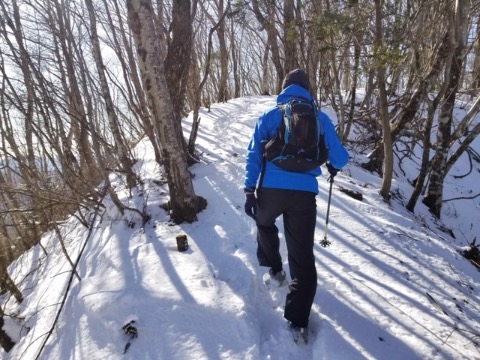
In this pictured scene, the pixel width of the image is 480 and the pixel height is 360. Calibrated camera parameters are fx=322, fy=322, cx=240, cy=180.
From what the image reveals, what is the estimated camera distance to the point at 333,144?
242 centimetres

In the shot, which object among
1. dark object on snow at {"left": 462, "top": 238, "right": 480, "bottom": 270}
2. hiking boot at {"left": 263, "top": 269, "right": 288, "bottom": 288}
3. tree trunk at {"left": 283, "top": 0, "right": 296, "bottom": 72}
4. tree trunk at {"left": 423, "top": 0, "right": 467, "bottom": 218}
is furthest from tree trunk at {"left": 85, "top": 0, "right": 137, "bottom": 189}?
tree trunk at {"left": 423, "top": 0, "right": 467, "bottom": 218}

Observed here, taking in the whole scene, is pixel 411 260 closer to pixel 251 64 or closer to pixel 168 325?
pixel 168 325

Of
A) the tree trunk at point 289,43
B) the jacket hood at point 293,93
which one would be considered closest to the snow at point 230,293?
the jacket hood at point 293,93

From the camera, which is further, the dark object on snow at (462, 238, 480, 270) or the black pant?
the dark object on snow at (462, 238, 480, 270)

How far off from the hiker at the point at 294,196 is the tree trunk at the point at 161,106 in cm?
153

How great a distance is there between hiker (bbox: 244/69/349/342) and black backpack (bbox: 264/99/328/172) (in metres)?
0.07

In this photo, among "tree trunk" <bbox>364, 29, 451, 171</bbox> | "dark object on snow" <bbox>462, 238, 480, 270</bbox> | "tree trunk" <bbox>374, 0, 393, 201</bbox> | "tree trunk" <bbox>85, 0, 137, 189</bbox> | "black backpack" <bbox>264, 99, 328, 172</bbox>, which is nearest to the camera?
"black backpack" <bbox>264, 99, 328, 172</bbox>

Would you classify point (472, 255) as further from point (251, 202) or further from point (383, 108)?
point (251, 202)

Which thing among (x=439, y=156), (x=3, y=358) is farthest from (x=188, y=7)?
(x=439, y=156)

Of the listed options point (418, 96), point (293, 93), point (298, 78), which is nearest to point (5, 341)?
point (293, 93)

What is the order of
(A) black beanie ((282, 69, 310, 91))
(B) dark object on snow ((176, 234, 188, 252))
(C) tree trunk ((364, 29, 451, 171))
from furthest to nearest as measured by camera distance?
(C) tree trunk ((364, 29, 451, 171)), (B) dark object on snow ((176, 234, 188, 252)), (A) black beanie ((282, 69, 310, 91))

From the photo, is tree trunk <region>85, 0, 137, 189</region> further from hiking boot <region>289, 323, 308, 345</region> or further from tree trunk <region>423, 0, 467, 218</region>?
tree trunk <region>423, 0, 467, 218</region>

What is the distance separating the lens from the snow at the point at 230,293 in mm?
2359

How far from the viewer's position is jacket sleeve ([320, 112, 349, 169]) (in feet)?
7.87
